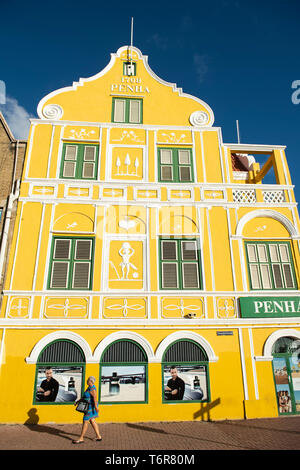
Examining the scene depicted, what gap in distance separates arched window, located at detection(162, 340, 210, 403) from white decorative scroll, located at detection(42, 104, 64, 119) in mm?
10871

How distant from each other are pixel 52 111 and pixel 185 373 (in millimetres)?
12171

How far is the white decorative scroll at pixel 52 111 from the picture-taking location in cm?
1347

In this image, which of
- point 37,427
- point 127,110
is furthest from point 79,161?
point 37,427

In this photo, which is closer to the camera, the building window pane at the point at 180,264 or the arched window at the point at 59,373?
the arched window at the point at 59,373

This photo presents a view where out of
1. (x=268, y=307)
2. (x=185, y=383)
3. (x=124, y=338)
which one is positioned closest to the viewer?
(x=185, y=383)

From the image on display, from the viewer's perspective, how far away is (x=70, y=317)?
10.5m

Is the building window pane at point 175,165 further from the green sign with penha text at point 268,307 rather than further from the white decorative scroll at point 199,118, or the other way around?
the green sign with penha text at point 268,307

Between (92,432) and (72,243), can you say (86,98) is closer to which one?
(72,243)

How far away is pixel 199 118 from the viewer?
46.0 ft

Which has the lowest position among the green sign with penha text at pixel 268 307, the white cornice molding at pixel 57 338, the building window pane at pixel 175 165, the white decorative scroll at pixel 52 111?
the white cornice molding at pixel 57 338

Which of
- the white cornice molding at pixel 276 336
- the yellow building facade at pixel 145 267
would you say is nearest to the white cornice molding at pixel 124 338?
the yellow building facade at pixel 145 267

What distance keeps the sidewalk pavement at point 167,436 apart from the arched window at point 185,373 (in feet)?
2.53

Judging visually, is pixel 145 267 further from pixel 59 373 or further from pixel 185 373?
pixel 59 373

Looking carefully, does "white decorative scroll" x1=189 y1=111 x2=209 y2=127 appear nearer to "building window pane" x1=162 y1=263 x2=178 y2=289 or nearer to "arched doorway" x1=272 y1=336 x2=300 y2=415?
"building window pane" x1=162 y1=263 x2=178 y2=289
